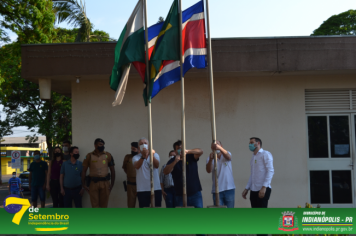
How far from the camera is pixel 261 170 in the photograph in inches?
255

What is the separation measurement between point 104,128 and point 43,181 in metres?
2.93

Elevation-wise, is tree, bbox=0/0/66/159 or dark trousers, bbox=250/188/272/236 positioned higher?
tree, bbox=0/0/66/159

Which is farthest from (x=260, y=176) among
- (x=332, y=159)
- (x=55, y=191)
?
(x=55, y=191)

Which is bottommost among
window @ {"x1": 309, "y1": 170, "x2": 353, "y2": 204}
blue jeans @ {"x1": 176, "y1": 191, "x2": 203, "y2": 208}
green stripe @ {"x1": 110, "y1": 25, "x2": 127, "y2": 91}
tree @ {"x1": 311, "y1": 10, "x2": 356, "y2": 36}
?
window @ {"x1": 309, "y1": 170, "x2": 353, "y2": 204}

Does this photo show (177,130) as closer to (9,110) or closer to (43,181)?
(43,181)

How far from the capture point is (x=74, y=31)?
85.6 ft

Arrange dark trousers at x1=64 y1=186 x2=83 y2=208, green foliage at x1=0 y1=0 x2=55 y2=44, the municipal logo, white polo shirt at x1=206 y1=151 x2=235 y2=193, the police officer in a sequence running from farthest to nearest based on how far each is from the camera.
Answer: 1. green foliage at x1=0 y1=0 x2=55 y2=44
2. dark trousers at x1=64 y1=186 x2=83 y2=208
3. the police officer
4. white polo shirt at x1=206 y1=151 x2=235 y2=193
5. the municipal logo

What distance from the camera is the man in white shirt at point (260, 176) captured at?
6.32 m

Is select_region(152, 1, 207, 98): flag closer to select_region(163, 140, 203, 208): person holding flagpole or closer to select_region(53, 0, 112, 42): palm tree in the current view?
select_region(163, 140, 203, 208): person holding flagpole

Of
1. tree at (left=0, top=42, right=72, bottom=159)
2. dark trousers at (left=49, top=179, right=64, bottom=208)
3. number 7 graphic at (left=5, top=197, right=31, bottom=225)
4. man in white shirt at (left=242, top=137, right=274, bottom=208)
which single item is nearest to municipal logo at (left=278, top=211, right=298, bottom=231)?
man in white shirt at (left=242, top=137, right=274, bottom=208)

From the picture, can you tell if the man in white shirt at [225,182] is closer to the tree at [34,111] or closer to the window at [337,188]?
the window at [337,188]

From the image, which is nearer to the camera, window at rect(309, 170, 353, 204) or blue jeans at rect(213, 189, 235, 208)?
blue jeans at rect(213, 189, 235, 208)

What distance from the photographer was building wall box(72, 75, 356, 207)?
891cm

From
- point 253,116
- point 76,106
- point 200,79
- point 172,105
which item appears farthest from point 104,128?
point 253,116
